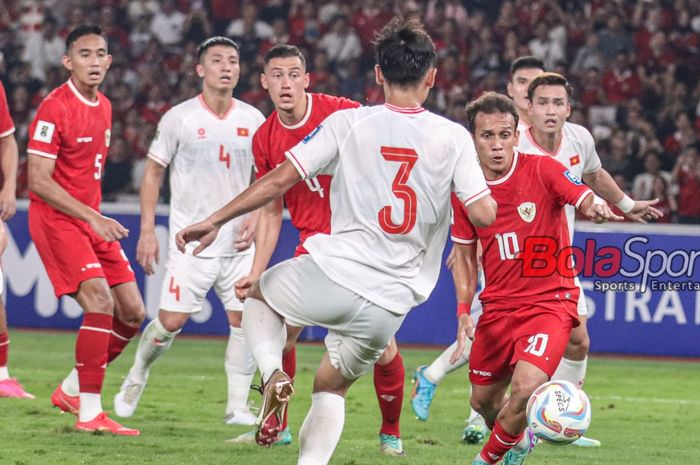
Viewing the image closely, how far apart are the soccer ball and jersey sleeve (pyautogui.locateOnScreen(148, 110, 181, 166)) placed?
3.74 m

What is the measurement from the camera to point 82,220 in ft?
25.3

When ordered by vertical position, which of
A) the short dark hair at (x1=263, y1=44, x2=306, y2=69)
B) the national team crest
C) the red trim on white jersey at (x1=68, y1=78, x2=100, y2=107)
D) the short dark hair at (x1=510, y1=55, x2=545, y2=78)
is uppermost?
→ the short dark hair at (x1=510, y1=55, x2=545, y2=78)

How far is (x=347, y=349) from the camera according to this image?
5.69 m

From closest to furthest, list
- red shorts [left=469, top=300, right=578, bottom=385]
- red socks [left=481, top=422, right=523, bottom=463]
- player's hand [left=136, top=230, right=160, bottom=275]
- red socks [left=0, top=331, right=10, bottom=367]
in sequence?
1. red socks [left=481, top=422, right=523, bottom=463]
2. red shorts [left=469, top=300, right=578, bottom=385]
3. player's hand [left=136, top=230, right=160, bottom=275]
4. red socks [left=0, top=331, right=10, bottom=367]

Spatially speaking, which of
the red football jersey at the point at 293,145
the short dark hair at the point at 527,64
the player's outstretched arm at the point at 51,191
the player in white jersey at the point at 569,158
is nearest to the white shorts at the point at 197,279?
the player's outstretched arm at the point at 51,191

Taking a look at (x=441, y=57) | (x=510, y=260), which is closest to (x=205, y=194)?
(x=510, y=260)

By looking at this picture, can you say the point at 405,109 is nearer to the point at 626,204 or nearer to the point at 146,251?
the point at 626,204

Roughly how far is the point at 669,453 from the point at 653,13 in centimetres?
1152

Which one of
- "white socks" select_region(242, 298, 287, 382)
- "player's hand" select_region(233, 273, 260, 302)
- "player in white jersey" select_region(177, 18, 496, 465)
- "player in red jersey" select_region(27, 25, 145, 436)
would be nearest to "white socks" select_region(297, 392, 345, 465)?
"player in white jersey" select_region(177, 18, 496, 465)

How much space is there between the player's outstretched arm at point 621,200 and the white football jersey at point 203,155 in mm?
2469

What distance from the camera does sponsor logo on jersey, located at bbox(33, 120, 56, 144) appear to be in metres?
7.94

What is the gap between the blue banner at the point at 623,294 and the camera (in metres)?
12.6

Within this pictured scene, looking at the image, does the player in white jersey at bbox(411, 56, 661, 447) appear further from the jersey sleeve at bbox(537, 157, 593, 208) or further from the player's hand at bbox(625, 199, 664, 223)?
the jersey sleeve at bbox(537, 157, 593, 208)

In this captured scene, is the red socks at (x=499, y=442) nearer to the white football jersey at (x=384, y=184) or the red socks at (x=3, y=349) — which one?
the white football jersey at (x=384, y=184)
